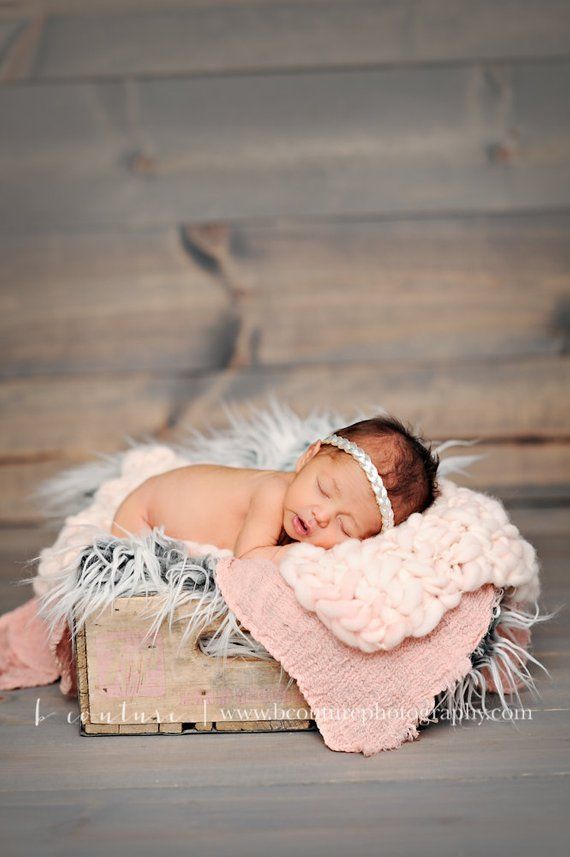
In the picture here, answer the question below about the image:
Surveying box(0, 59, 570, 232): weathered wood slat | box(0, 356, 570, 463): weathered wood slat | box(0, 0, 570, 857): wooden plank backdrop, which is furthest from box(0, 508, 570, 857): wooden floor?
box(0, 59, 570, 232): weathered wood slat

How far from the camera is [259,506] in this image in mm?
1330

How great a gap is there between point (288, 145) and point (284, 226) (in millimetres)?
178

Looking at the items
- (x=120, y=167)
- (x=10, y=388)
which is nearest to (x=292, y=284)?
(x=120, y=167)

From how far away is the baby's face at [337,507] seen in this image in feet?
4.11

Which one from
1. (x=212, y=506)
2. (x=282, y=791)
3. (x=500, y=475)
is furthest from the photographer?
(x=500, y=475)

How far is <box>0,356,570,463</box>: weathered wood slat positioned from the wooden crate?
1.16m

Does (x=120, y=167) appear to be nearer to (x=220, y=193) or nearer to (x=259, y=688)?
(x=220, y=193)

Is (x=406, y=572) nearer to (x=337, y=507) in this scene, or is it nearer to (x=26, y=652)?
(x=337, y=507)

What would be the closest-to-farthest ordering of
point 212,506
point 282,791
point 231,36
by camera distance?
1. point 282,791
2. point 212,506
3. point 231,36

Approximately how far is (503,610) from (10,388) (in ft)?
4.71

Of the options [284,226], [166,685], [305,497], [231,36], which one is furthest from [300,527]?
[231,36]

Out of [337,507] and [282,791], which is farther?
[337,507]

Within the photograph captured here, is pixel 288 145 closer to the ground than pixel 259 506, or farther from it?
farther from it

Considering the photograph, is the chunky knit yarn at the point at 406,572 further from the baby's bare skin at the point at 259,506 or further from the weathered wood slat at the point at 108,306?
the weathered wood slat at the point at 108,306
